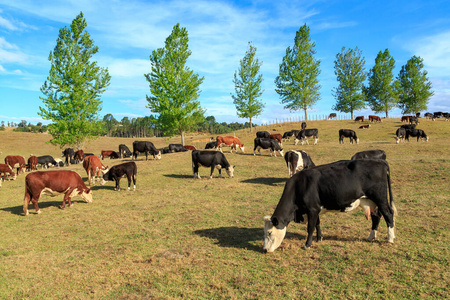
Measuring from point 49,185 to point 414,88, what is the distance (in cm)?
6911

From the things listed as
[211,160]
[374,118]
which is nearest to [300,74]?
[374,118]

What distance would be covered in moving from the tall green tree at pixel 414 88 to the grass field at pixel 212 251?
57.1 metres

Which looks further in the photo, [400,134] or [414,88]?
[414,88]

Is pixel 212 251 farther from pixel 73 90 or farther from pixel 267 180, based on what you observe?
pixel 73 90

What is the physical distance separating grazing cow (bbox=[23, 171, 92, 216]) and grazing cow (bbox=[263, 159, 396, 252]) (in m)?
9.20

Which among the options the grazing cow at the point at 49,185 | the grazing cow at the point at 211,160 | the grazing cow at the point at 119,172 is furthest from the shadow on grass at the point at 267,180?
the grazing cow at the point at 49,185

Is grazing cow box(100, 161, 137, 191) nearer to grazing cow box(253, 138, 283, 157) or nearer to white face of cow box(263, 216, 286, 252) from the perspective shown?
white face of cow box(263, 216, 286, 252)

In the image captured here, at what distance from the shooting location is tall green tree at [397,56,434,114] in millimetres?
59281

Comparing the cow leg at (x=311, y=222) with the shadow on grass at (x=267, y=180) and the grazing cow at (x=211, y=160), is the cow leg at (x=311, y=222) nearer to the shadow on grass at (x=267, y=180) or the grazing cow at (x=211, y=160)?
the shadow on grass at (x=267, y=180)

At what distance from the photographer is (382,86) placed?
193 feet

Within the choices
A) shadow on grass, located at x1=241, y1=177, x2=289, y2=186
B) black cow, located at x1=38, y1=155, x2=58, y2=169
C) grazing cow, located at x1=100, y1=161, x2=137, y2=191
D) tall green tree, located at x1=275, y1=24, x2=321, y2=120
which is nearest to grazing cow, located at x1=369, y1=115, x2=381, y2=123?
tall green tree, located at x1=275, y1=24, x2=321, y2=120

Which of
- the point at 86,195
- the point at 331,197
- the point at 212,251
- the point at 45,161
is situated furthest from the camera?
the point at 45,161

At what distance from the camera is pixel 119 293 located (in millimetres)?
5148

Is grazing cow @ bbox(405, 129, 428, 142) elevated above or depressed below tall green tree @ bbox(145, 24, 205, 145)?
below
